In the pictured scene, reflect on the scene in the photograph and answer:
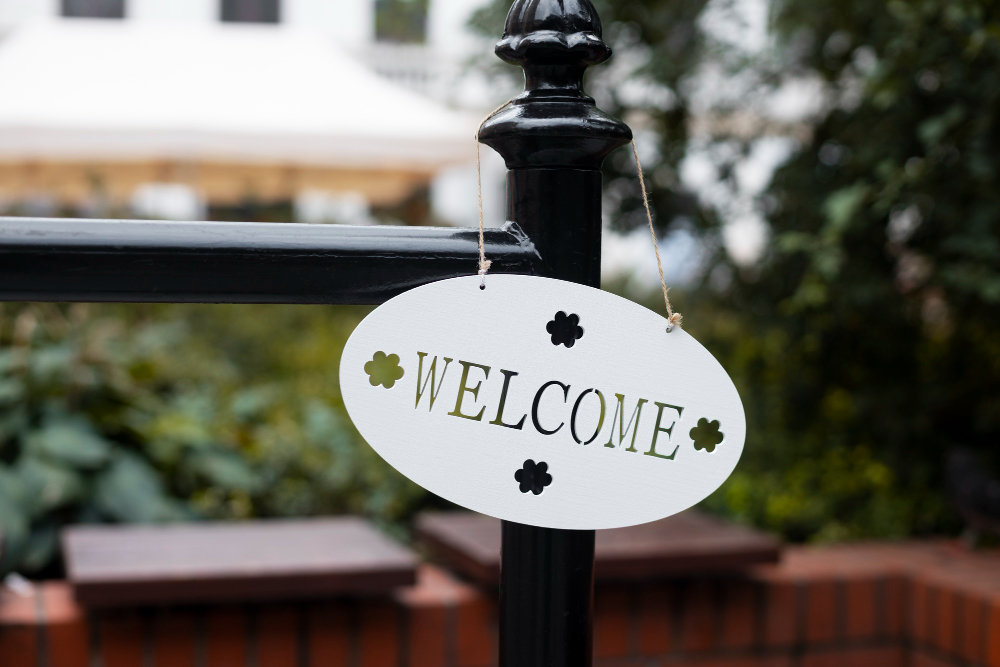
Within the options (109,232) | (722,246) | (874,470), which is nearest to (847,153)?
(722,246)

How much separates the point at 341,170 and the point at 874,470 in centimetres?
329

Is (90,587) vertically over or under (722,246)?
under

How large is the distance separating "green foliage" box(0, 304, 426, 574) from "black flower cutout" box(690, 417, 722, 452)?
6.13 feet

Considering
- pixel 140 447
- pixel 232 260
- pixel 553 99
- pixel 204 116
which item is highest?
pixel 204 116

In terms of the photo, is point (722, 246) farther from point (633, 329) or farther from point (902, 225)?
point (633, 329)

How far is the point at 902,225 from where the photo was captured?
2617mm

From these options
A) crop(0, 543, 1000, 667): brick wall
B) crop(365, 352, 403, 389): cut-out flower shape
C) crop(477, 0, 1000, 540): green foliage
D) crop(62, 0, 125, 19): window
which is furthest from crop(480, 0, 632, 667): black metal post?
crop(62, 0, 125, 19): window

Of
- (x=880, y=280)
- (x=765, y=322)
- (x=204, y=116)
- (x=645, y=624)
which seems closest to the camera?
(x=645, y=624)

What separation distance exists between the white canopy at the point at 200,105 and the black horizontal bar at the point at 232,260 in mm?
4188

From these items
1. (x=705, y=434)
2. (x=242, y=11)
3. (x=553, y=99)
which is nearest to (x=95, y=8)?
(x=242, y=11)

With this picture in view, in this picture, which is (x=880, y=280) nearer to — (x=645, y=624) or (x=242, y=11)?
(x=645, y=624)

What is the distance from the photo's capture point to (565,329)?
0.58 meters

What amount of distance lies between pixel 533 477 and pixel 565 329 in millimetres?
95

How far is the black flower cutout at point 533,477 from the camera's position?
581 millimetres
